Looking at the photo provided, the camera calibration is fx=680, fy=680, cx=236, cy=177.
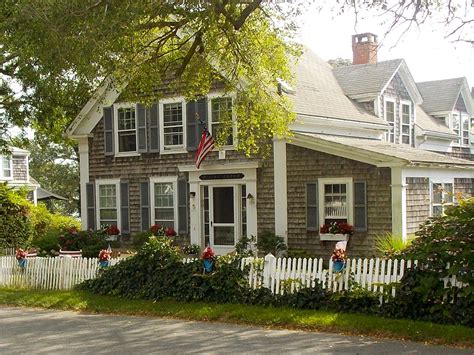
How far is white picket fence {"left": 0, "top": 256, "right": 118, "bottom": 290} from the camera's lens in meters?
14.8

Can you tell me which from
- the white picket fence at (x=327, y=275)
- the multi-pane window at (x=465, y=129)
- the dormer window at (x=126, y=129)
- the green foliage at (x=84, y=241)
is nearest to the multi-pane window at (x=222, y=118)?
the dormer window at (x=126, y=129)

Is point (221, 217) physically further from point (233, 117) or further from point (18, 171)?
point (18, 171)

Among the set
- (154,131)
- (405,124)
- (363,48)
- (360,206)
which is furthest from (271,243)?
(363,48)

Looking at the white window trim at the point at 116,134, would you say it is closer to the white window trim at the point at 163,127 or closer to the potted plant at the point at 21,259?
the white window trim at the point at 163,127

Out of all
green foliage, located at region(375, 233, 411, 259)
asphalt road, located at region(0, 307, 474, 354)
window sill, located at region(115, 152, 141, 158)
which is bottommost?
asphalt road, located at region(0, 307, 474, 354)

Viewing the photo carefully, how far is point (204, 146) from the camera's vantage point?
20328 mm

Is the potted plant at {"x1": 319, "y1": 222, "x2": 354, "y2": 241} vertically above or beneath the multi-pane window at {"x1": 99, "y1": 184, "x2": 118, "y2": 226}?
beneath

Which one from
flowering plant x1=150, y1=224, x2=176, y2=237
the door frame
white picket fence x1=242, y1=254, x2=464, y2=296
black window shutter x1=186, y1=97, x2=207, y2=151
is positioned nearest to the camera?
white picket fence x1=242, y1=254, x2=464, y2=296

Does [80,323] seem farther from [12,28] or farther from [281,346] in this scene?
[12,28]

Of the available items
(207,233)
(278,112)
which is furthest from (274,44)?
(207,233)

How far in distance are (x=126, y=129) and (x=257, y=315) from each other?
13.2 metres

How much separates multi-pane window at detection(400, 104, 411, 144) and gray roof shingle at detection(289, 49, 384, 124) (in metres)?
→ 2.55

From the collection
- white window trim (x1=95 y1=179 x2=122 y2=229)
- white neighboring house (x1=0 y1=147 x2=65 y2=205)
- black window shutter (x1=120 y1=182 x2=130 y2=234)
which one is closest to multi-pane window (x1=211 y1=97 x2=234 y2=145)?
black window shutter (x1=120 y1=182 x2=130 y2=234)

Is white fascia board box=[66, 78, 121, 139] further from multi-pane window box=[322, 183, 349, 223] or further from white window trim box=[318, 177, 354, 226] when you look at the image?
multi-pane window box=[322, 183, 349, 223]
